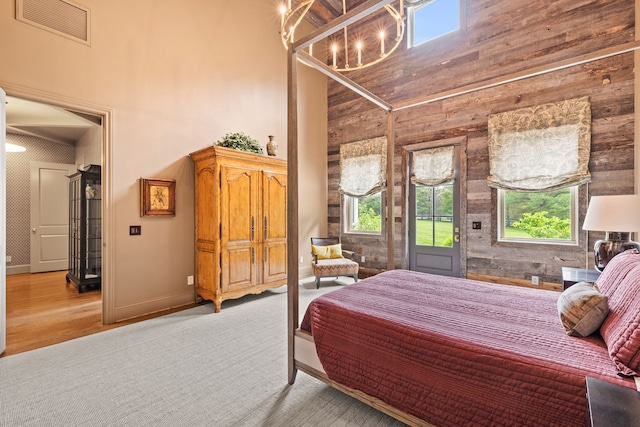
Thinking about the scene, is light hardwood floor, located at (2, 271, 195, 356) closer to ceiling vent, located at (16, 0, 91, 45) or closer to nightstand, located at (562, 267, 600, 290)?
ceiling vent, located at (16, 0, 91, 45)

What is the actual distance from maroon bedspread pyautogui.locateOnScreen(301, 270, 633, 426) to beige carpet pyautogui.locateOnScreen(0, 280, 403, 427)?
364 millimetres

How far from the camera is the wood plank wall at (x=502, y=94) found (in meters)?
3.36

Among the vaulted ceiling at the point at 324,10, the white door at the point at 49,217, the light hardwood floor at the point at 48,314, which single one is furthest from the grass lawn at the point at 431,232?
the white door at the point at 49,217

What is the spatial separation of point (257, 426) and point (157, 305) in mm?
2492

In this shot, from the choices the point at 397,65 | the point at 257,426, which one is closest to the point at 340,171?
the point at 397,65

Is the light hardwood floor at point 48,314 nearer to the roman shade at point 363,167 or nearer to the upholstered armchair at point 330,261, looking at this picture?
the upholstered armchair at point 330,261

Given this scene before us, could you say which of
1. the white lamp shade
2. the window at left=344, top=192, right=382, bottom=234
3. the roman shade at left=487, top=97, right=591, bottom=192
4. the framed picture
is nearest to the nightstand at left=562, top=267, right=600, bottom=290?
the white lamp shade

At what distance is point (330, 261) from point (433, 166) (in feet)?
7.49

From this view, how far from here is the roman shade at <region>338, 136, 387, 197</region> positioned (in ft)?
17.0

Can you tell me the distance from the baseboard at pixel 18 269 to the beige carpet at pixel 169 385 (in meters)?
4.41

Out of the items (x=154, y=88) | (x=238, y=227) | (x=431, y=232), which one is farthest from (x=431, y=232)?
→ (x=154, y=88)

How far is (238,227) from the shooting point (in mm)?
3807

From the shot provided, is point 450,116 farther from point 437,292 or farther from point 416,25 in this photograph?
point 437,292

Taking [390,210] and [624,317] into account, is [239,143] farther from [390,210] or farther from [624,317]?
[624,317]
